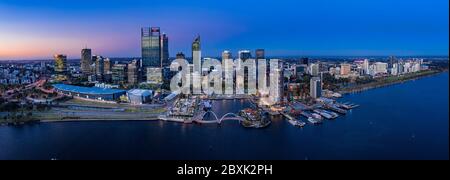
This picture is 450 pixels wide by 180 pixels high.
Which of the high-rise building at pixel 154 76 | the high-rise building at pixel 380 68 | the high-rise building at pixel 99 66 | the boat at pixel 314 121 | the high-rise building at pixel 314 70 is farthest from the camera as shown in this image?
the high-rise building at pixel 380 68

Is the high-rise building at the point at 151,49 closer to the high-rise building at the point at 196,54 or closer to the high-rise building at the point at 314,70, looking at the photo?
the high-rise building at the point at 196,54

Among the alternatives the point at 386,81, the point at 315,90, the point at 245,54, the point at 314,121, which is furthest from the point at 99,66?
the point at 386,81

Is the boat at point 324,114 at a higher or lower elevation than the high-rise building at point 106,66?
lower

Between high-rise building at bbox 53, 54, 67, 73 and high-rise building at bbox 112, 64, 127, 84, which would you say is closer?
→ high-rise building at bbox 112, 64, 127, 84

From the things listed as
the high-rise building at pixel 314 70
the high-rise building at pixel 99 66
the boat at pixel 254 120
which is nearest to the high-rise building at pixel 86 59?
the high-rise building at pixel 99 66

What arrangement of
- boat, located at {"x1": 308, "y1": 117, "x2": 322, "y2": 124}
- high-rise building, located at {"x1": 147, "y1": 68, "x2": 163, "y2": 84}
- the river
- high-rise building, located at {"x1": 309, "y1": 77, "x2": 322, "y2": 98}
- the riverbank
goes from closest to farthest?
the river → boat, located at {"x1": 308, "y1": 117, "x2": 322, "y2": 124} → high-rise building, located at {"x1": 309, "y1": 77, "x2": 322, "y2": 98} → the riverbank → high-rise building, located at {"x1": 147, "y1": 68, "x2": 163, "y2": 84}

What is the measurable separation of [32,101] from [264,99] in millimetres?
4954

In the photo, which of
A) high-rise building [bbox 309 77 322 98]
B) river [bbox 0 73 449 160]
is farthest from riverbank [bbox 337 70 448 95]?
river [bbox 0 73 449 160]

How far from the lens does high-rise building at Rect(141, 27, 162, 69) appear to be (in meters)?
14.7

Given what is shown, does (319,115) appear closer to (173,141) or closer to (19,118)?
(173,141)

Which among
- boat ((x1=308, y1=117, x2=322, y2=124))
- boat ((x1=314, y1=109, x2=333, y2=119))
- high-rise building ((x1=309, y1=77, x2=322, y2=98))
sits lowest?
boat ((x1=308, y1=117, x2=322, y2=124))

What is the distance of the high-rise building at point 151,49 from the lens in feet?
48.1

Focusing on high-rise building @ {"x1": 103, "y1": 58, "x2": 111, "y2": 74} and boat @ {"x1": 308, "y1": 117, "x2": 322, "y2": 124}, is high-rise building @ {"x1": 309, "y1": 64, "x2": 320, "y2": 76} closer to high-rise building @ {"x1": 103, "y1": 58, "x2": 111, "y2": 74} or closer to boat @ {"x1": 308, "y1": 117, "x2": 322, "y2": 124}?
boat @ {"x1": 308, "y1": 117, "x2": 322, "y2": 124}
